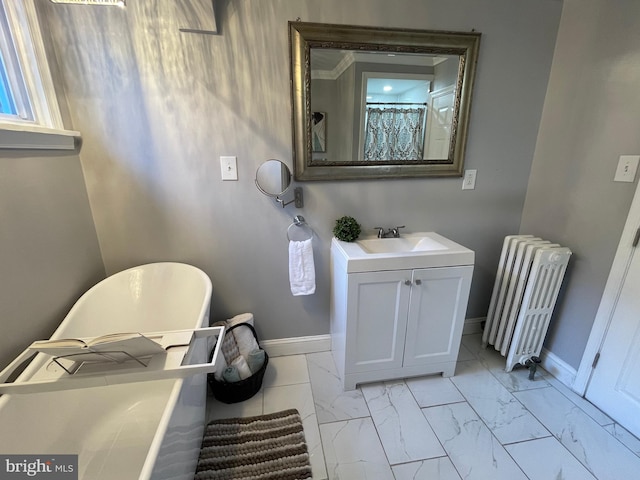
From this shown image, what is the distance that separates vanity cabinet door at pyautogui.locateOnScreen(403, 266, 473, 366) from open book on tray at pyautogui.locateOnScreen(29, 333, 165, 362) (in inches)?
48.9

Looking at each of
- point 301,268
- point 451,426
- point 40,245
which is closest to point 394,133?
point 301,268

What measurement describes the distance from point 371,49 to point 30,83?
64.8 inches

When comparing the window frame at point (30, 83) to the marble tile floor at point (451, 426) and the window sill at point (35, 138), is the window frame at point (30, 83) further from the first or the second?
the marble tile floor at point (451, 426)

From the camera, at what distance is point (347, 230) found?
171cm

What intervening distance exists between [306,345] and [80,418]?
4.01 feet

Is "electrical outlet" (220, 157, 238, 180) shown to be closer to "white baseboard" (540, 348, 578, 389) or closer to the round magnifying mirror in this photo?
the round magnifying mirror

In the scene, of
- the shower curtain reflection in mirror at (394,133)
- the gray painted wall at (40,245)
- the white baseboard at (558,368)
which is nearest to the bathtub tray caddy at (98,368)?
the gray painted wall at (40,245)

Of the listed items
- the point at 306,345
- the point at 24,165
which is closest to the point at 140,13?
the point at 24,165

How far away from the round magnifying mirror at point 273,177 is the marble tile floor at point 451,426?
45.2 inches

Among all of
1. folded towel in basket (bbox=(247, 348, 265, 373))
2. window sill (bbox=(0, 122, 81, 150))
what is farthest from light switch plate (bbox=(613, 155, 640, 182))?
window sill (bbox=(0, 122, 81, 150))

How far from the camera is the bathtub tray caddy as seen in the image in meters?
0.90

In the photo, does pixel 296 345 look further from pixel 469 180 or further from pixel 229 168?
pixel 469 180

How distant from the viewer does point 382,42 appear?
1569mm

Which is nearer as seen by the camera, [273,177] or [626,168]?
[626,168]
